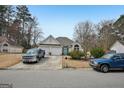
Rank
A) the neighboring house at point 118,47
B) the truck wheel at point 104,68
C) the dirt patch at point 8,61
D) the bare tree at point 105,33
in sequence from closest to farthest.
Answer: the truck wheel at point 104,68 → the dirt patch at point 8,61 → the neighboring house at point 118,47 → the bare tree at point 105,33

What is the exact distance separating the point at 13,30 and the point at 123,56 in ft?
132

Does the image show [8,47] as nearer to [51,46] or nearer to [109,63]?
[51,46]

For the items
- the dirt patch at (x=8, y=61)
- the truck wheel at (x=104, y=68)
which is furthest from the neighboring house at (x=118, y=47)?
the truck wheel at (x=104, y=68)

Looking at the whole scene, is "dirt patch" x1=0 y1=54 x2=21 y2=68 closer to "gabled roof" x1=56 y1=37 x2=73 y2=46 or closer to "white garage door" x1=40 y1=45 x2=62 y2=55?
"white garage door" x1=40 y1=45 x2=62 y2=55

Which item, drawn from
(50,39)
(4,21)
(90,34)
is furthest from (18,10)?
(90,34)

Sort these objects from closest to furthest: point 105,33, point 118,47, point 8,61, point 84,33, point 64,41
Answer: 1. point 8,61
2. point 118,47
3. point 84,33
4. point 105,33
5. point 64,41

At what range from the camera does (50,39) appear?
44562 millimetres

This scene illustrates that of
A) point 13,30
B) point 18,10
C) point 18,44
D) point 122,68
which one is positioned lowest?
point 122,68

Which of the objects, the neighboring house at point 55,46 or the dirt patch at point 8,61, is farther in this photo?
the neighboring house at point 55,46

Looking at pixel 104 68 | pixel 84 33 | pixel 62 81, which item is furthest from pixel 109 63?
pixel 84 33

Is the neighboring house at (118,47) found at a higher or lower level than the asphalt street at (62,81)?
higher

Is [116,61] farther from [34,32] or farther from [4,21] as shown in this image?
[4,21]

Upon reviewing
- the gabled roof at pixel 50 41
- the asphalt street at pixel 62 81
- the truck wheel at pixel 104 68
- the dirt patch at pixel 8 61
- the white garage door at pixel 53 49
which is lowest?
the asphalt street at pixel 62 81

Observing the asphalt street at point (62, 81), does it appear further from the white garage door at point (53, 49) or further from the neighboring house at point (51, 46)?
the neighboring house at point (51, 46)
